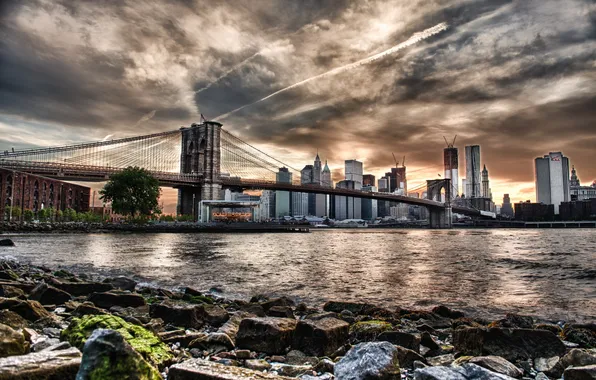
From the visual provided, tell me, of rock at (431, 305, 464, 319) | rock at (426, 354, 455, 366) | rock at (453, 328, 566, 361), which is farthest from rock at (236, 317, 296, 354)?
rock at (431, 305, 464, 319)

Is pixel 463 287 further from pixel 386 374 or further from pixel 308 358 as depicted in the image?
pixel 386 374

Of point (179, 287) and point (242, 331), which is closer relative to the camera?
point (242, 331)

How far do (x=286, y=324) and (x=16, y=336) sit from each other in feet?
9.10

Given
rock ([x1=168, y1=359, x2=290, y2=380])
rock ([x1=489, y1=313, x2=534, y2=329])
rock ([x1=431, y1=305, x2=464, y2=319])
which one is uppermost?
rock ([x1=168, y1=359, x2=290, y2=380])

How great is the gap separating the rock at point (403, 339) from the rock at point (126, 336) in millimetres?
2516

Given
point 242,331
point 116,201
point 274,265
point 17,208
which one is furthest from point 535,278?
point 17,208

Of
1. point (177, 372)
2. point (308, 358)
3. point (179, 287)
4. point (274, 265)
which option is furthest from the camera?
point (274, 265)

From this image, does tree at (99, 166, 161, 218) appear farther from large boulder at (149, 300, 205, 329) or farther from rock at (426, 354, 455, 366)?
rock at (426, 354, 455, 366)

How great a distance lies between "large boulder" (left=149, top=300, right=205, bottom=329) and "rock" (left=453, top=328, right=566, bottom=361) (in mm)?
3591

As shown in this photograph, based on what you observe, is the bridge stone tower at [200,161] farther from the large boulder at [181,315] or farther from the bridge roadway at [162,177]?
the large boulder at [181,315]

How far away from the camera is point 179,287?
447 inches

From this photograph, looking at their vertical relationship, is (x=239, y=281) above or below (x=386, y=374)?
below

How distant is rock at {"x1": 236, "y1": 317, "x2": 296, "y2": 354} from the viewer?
178 inches

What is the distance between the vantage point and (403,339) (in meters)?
4.60
